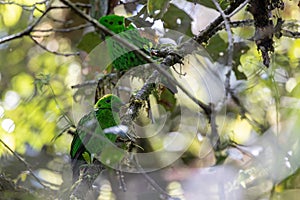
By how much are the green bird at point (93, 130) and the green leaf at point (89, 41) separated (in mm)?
891

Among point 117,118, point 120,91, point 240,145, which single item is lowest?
point 240,145

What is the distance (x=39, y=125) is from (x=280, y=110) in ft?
4.59

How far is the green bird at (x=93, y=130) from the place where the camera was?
6.86 feet

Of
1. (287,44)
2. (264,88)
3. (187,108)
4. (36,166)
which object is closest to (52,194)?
(36,166)

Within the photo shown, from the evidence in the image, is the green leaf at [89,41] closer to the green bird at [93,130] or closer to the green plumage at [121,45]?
the green plumage at [121,45]

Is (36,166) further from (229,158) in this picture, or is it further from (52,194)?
(229,158)

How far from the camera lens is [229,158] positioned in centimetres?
296

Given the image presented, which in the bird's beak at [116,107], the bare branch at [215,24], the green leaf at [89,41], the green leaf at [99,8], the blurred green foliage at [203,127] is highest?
the bare branch at [215,24]

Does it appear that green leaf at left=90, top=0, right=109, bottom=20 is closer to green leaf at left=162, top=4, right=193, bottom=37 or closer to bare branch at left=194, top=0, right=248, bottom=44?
green leaf at left=162, top=4, right=193, bottom=37

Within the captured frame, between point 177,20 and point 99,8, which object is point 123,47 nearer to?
point 177,20

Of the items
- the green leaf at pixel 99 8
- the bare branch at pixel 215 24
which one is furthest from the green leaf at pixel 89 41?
the bare branch at pixel 215 24

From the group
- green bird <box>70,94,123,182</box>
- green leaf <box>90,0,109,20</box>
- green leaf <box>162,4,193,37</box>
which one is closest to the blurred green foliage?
green leaf <box>162,4,193,37</box>

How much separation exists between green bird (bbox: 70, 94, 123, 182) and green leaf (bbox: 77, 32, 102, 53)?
0.89 m

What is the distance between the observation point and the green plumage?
2592 millimetres
